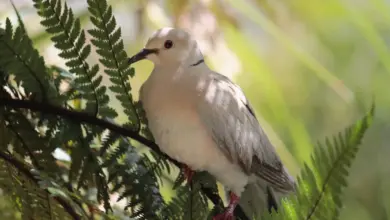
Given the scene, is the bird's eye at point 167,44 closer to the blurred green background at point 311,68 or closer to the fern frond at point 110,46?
the fern frond at point 110,46

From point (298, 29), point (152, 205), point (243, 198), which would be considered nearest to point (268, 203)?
point (243, 198)

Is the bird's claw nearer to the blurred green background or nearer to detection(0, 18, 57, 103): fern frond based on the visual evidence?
detection(0, 18, 57, 103): fern frond

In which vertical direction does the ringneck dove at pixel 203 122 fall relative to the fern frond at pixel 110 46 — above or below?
below

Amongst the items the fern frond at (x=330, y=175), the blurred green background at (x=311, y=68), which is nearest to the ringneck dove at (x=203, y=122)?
the fern frond at (x=330, y=175)

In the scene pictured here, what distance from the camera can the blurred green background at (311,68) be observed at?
0.82 metres

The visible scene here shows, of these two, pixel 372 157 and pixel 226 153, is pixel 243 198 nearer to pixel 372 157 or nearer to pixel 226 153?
pixel 226 153

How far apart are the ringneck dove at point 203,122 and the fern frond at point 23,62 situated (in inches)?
2.7

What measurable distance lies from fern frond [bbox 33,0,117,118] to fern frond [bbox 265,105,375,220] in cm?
18

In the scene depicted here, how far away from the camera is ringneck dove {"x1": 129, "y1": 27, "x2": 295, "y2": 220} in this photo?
0.40m

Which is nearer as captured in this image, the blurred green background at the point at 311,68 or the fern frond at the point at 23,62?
the fern frond at the point at 23,62

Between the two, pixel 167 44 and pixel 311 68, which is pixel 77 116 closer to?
pixel 167 44

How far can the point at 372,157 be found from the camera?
97 centimetres

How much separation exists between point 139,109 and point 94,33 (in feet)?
0.23

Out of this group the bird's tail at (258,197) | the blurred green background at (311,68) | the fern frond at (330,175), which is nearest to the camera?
the fern frond at (330,175)
